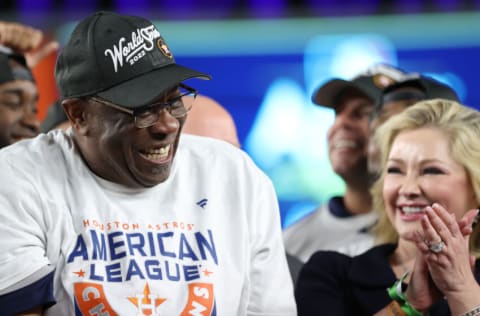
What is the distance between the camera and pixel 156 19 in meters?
6.27

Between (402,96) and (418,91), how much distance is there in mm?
55

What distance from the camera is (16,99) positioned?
2.91 metres

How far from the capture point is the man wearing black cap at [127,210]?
200 cm

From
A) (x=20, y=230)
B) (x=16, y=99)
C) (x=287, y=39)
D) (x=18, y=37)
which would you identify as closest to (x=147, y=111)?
(x=20, y=230)

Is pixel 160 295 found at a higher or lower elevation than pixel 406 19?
lower

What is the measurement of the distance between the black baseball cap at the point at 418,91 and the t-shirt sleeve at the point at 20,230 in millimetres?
1529

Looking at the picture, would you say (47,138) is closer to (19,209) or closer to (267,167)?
(19,209)

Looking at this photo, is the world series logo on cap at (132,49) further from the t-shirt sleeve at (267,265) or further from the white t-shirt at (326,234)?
the white t-shirt at (326,234)

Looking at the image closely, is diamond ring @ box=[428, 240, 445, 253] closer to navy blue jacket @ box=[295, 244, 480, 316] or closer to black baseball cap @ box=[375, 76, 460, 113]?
navy blue jacket @ box=[295, 244, 480, 316]

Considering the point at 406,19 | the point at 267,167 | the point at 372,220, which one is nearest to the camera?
the point at 372,220

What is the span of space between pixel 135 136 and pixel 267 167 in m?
3.81

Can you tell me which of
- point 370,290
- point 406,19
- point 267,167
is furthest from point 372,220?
point 406,19

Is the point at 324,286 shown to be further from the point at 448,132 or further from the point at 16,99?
the point at 16,99

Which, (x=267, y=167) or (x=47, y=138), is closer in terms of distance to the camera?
(x=47, y=138)
